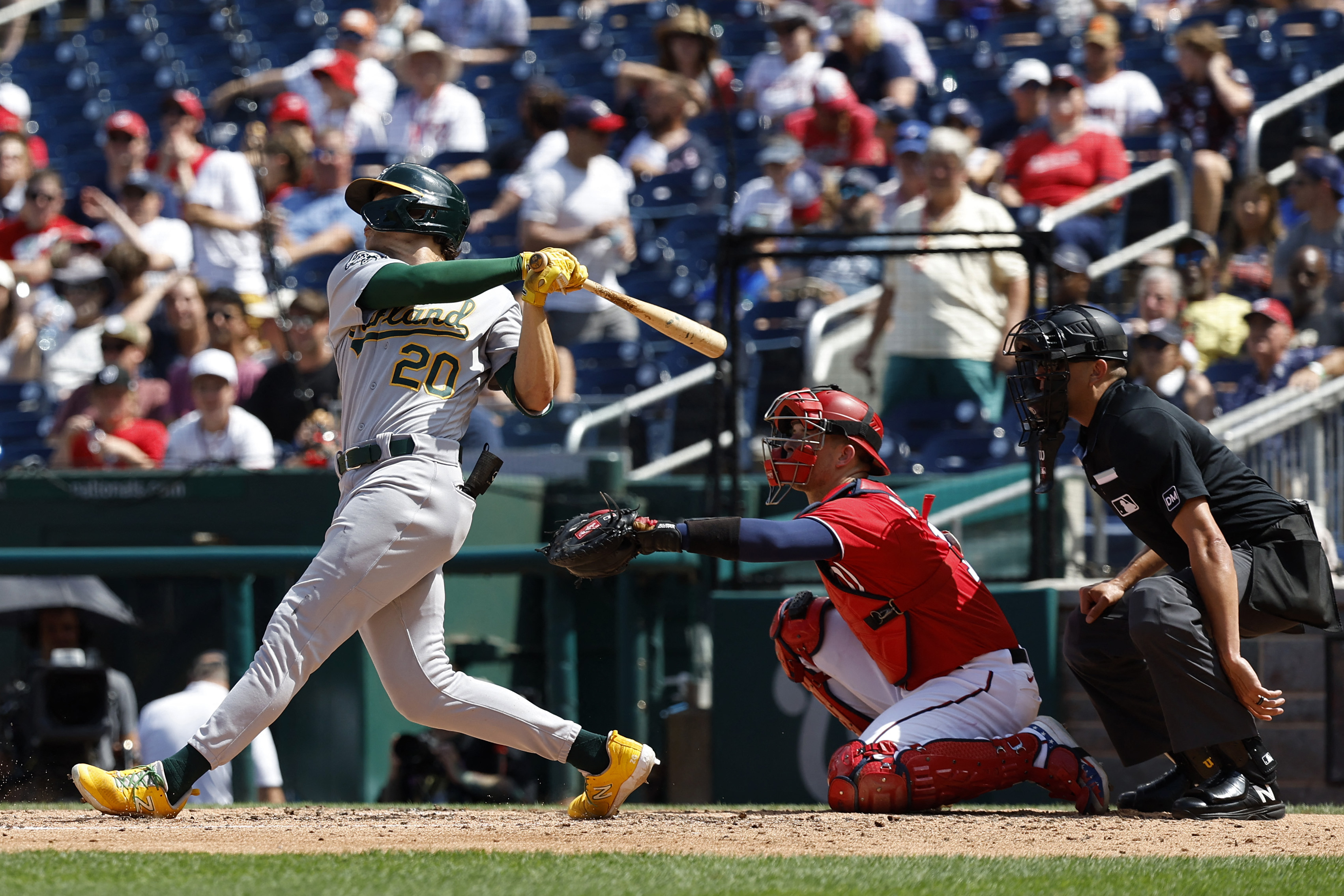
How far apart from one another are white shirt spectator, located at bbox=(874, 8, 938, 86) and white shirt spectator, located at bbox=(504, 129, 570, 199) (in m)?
2.26

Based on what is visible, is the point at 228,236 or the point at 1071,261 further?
the point at 228,236

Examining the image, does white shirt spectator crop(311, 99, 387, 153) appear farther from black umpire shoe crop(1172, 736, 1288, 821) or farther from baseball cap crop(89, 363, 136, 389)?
black umpire shoe crop(1172, 736, 1288, 821)

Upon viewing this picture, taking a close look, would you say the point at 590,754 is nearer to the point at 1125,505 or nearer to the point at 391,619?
the point at 391,619

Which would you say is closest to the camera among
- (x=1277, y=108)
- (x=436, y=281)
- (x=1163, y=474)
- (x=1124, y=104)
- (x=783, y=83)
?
(x=436, y=281)

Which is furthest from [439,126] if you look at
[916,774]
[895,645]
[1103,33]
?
[916,774]

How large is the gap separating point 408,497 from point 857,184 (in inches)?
232

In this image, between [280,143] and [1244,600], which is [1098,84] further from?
[1244,600]

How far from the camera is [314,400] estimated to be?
8562 millimetres

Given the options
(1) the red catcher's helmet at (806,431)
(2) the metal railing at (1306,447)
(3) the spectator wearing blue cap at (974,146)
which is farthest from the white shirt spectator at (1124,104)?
(1) the red catcher's helmet at (806,431)

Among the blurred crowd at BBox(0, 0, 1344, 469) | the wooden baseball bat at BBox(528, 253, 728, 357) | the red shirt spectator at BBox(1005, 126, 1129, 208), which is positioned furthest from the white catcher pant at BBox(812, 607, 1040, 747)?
the red shirt spectator at BBox(1005, 126, 1129, 208)

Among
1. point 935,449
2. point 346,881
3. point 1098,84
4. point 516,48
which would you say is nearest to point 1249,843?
point 346,881

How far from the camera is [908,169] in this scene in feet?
30.1

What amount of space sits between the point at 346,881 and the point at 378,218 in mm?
1829

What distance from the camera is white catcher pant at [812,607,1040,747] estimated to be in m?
4.82
